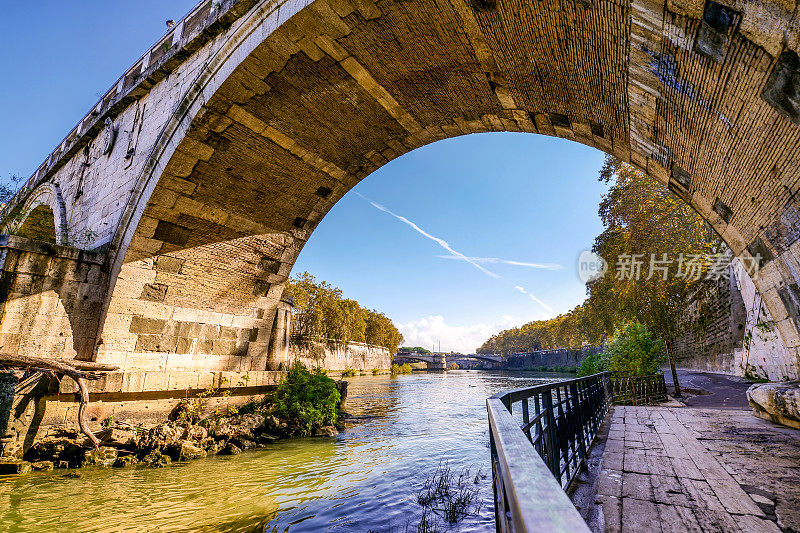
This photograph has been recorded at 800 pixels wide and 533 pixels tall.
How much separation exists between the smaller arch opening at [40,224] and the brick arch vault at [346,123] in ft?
3.65

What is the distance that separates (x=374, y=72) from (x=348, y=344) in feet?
97.4

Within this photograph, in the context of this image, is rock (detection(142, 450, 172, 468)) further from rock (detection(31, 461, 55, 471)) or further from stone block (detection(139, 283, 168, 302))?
stone block (detection(139, 283, 168, 302))

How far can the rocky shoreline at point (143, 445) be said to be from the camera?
5.75m

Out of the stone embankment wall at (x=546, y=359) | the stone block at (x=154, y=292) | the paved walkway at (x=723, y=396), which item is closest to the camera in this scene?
the stone block at (x=154, y=292)

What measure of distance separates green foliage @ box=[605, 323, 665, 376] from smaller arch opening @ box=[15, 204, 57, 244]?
15.8 meters

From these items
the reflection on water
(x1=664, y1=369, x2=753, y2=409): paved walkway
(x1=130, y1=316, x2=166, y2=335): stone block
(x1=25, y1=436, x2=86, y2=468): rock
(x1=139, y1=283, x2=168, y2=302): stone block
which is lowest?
the reflection on water

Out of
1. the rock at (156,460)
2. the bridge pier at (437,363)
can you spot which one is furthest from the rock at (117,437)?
the bridge pier at (437,363)

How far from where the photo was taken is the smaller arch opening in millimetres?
10523

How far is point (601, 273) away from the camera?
16.8 metres

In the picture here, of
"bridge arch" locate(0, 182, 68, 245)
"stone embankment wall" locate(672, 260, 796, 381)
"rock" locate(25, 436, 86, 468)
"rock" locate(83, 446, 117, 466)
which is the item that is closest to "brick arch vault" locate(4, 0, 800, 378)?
"bridge arch" locate(0, 182, 68, 245)

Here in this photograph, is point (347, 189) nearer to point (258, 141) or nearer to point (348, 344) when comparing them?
point (258, 141)

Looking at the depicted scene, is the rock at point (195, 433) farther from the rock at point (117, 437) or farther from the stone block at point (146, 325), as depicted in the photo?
the stone block at point (146, 325)

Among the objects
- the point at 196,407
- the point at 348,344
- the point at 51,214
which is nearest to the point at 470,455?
the point at 196,407

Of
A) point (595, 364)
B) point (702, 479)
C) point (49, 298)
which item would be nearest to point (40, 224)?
point (49, 298)
